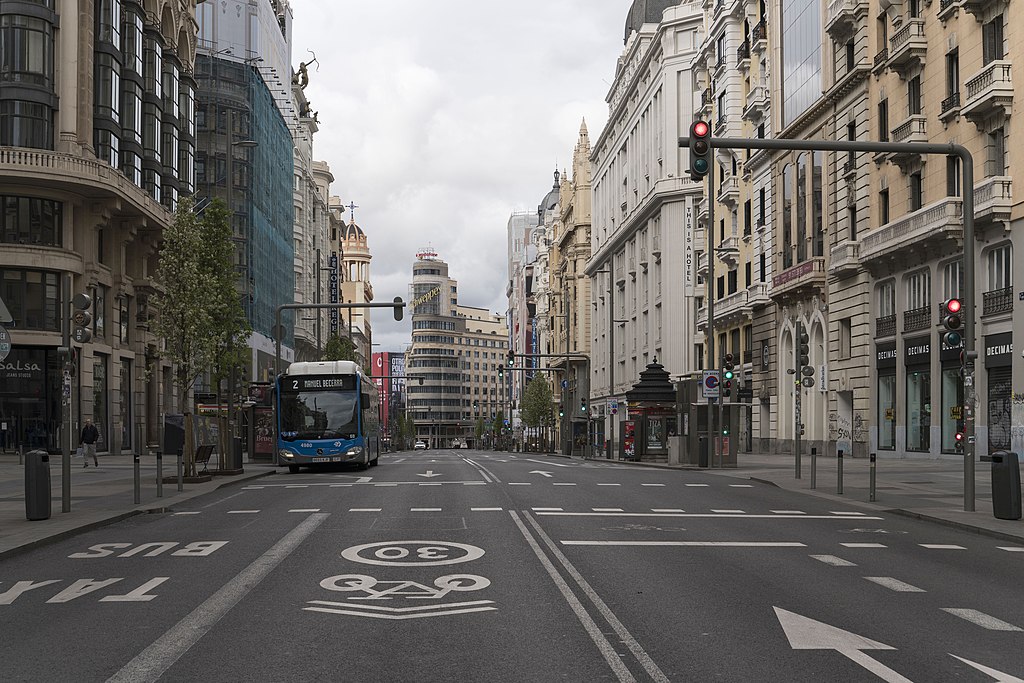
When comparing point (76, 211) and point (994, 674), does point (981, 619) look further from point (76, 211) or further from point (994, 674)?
point (76, 211)

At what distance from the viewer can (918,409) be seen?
40188mm

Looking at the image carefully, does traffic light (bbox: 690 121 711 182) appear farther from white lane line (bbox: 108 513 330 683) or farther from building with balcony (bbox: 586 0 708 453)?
building with balcony (bbox: 586 0 708 453)

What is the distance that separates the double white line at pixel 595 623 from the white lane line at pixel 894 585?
2.72 meters

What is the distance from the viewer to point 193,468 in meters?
27.0

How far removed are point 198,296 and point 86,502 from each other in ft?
32.2

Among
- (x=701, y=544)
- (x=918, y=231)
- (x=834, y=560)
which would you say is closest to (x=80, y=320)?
(x=701, y=544)

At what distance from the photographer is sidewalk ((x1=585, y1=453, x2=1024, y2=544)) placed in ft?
54.3

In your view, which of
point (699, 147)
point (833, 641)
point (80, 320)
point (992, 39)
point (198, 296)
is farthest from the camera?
point (992, 39)

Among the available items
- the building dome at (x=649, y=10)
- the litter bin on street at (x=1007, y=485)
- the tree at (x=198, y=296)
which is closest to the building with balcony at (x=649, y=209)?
the building dome at (x=649, y=10)

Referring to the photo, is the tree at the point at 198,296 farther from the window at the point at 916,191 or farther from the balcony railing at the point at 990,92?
the window at the point at 916,191

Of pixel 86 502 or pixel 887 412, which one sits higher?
pixel 887 412

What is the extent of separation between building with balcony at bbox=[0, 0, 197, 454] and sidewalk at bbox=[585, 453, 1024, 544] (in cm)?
2422

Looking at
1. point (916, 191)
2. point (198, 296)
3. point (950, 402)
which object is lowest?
point (950, 402)

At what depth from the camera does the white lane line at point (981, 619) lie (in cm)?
878
